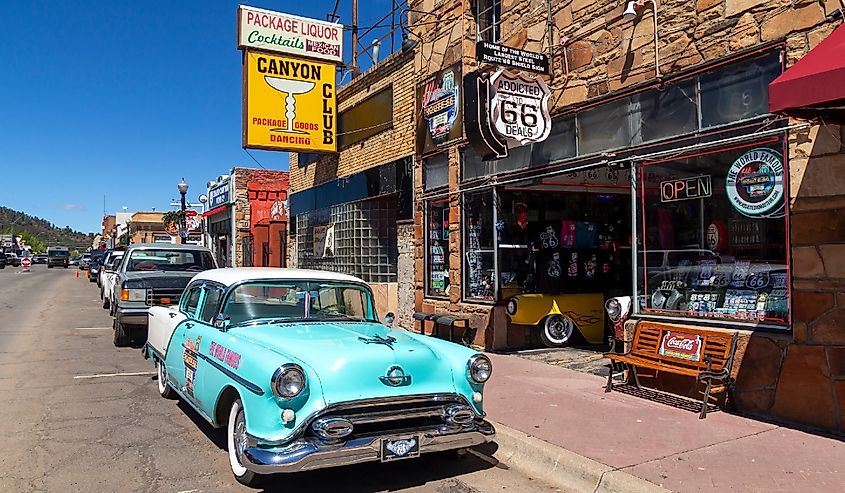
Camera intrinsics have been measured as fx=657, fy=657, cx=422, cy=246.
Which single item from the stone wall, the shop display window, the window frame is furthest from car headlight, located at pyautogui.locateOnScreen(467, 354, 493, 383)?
the stone wall

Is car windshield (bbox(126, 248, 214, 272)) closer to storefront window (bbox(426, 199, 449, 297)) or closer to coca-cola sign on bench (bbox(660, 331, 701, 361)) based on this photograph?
storefront window (bbox(426, 199, 449, 297))

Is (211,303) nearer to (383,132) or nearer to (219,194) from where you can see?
(383,132)

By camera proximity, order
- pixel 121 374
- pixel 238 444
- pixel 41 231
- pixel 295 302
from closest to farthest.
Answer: pixel 238 444 < pixel 295 302 < pixel 121 374 < pixel 41 231

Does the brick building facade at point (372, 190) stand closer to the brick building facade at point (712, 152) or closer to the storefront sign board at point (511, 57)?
the brick building facade at point (712, 152)

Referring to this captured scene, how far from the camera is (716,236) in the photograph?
7.20 m

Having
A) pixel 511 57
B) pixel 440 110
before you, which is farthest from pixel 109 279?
pixel 511 57

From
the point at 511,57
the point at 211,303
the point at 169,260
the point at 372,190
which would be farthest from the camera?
the point at 372,190

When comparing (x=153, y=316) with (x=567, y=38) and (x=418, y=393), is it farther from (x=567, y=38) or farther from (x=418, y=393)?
(x=567, y=38)

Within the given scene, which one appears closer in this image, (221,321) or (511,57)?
(221,321)

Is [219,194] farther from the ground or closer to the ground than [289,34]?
closer to the ground

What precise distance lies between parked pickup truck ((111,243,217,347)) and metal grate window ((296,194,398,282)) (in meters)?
3.64

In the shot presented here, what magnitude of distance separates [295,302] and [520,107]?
479 centimetres

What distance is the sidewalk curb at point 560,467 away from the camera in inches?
187

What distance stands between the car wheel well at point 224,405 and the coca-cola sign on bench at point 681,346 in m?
4.67
